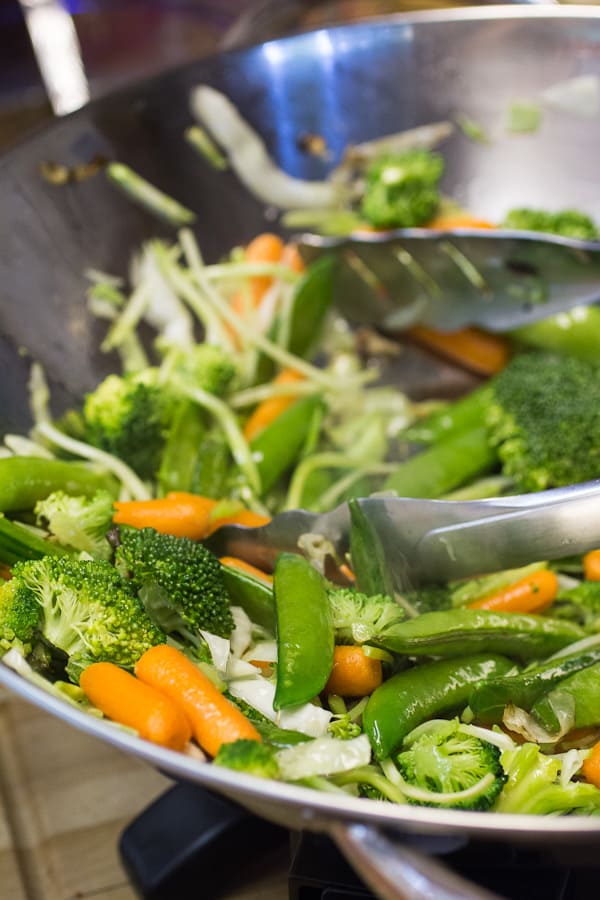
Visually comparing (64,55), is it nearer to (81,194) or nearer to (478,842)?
(81,194)

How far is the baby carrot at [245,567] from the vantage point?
137 centimetres

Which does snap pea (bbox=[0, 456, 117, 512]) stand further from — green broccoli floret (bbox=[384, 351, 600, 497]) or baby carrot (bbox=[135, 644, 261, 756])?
green broccoli floret (bbox=[384, 351, 600, 497])

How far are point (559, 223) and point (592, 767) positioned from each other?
4.54 ft

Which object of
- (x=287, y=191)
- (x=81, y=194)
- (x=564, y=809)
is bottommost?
(x=564, y=809)

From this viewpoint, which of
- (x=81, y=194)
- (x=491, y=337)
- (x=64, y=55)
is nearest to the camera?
Result: (x=81, y=194)

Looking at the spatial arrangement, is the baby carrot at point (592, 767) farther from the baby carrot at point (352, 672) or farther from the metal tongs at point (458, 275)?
the metal tongs at point (458, 275)

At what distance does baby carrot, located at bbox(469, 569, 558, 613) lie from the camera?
1.43m

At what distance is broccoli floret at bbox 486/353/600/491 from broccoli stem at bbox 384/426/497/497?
3 cm

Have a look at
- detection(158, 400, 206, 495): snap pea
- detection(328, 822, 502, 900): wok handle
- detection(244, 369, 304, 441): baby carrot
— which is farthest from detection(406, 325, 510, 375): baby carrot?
detection(328, 822, 502, 900): wok handle

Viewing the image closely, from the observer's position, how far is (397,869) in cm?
79

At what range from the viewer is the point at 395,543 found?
4.51ft

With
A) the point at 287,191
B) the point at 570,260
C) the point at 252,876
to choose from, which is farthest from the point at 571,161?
the point at 252,876

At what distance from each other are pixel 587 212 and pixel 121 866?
188cm

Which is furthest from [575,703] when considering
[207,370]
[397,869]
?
[207,370]
